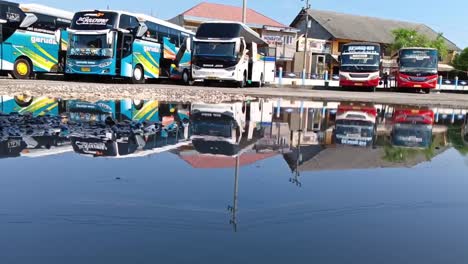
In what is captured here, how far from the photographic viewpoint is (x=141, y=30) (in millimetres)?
22125

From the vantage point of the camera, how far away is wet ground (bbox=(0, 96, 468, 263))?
8.94 feet

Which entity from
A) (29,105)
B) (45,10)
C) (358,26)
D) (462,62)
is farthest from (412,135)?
(462,62)

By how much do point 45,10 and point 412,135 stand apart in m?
18.7

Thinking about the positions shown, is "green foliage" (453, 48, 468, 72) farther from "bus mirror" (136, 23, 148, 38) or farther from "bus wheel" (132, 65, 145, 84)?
"bus mirror" (136, 23, 148, 38)

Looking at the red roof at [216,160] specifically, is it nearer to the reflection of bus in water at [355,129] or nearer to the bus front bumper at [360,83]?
the reflection of bus in water at [355,129]

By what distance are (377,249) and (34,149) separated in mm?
4030

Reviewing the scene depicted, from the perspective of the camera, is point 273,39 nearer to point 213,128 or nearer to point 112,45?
point 112,45

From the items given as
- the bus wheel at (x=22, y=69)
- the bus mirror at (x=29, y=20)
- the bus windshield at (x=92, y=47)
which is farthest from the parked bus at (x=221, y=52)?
the bus wheel at (x=22, y=69)

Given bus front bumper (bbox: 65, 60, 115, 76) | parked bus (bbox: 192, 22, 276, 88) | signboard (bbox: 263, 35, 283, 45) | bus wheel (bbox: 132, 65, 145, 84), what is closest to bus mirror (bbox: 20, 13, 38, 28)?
bus front bumper (bbox: 65, 60, 115, 76)

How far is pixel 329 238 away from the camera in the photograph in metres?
2.97

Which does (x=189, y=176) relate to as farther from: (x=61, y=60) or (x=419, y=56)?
(x=419, y=56)

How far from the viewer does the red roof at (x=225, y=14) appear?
48656 millimetres

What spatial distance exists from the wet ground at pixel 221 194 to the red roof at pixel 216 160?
0.02m

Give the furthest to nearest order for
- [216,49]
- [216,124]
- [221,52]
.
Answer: [216,49]
[221,52]
[216,124]
